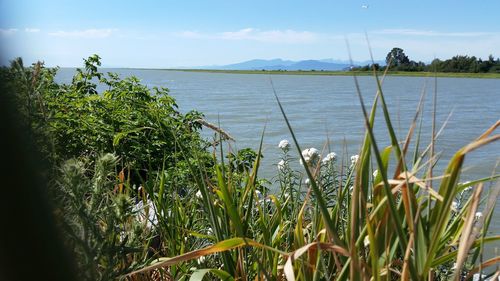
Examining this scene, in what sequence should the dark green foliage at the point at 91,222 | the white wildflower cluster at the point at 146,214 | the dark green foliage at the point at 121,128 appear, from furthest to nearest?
the dark green foliage at the point at 121,128 → the white wildflower cluster at the point at 146,214 → the dark green foliage at the point at 91,222

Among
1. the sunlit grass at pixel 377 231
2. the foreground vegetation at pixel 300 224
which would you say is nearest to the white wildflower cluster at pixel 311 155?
the foreground vegetation at pixel 300 224

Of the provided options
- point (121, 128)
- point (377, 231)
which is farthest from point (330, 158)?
point (121, 128)

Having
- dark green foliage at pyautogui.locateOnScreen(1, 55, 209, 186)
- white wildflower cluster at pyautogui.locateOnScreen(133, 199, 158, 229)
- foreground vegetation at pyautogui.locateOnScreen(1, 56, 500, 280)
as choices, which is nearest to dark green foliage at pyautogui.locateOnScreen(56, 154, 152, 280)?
foreground vegetation at pyautogui.locateOnScreen(1, 56, 500, 280)

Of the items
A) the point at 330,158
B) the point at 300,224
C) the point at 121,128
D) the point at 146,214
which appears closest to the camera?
the point at 300,224

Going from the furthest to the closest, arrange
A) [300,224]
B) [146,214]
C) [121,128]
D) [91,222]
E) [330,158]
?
[121,128], [330,158], [146,214], [300,224], [91,222]

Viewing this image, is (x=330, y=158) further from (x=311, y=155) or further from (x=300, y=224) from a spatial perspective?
(x=300, y=224)

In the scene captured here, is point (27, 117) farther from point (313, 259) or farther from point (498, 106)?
point (498, 106)

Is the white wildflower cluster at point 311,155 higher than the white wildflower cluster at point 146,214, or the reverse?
the white wildflower cluster at point 311,155

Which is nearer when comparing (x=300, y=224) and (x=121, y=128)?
(x=300, y=224)

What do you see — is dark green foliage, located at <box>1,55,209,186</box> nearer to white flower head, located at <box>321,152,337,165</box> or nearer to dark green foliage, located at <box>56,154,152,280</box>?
white flower head, located at <box>321,152,337,165</box>

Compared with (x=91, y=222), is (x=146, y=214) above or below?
below

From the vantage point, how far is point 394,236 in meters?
1.45

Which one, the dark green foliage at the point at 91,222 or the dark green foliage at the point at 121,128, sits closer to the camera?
the dark green foliage at the point at 91,222

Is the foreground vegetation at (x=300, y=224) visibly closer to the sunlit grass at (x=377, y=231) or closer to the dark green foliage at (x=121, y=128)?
the sunlit grass at (x=377, y=231)
